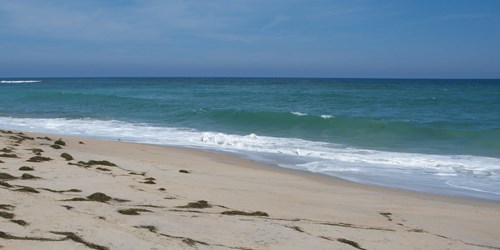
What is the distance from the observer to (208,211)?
6.08m

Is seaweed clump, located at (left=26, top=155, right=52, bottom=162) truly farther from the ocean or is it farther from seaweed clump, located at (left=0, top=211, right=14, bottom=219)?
the ocean

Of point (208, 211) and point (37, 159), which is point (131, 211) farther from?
point (37, 159)

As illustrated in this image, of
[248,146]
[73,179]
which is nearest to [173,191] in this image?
[73,179]

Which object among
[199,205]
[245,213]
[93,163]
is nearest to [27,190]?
[199,205]

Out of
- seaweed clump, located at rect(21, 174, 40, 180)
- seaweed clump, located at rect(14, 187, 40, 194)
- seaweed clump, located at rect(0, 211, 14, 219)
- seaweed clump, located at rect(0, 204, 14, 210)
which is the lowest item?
seaweed clump, located at rect(21, 174, 40, 180)

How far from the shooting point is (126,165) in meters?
10.1

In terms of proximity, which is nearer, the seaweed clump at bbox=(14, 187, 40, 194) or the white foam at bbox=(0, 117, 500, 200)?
the seaweed clump at bbox=(14, 187, 40, 194)

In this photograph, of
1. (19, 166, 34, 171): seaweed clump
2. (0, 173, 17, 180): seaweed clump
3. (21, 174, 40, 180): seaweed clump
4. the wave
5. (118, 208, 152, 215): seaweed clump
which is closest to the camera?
(118, 208, 152, 215): seaweed clump

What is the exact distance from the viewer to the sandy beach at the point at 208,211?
467 centimetres

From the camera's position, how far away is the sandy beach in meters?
4.67

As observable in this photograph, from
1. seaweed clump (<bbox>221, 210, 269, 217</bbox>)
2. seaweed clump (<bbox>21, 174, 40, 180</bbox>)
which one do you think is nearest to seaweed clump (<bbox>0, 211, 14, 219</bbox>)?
seaweed clump (<bbox>221, 210, 269, 217</bbox>)

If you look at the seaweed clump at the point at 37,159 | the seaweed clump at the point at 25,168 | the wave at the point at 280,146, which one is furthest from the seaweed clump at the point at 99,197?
the wave at the point at 280,146

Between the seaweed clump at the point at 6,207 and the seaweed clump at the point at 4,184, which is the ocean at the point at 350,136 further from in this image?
the seaweed clump at the point at 6,207

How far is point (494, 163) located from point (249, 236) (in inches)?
431
